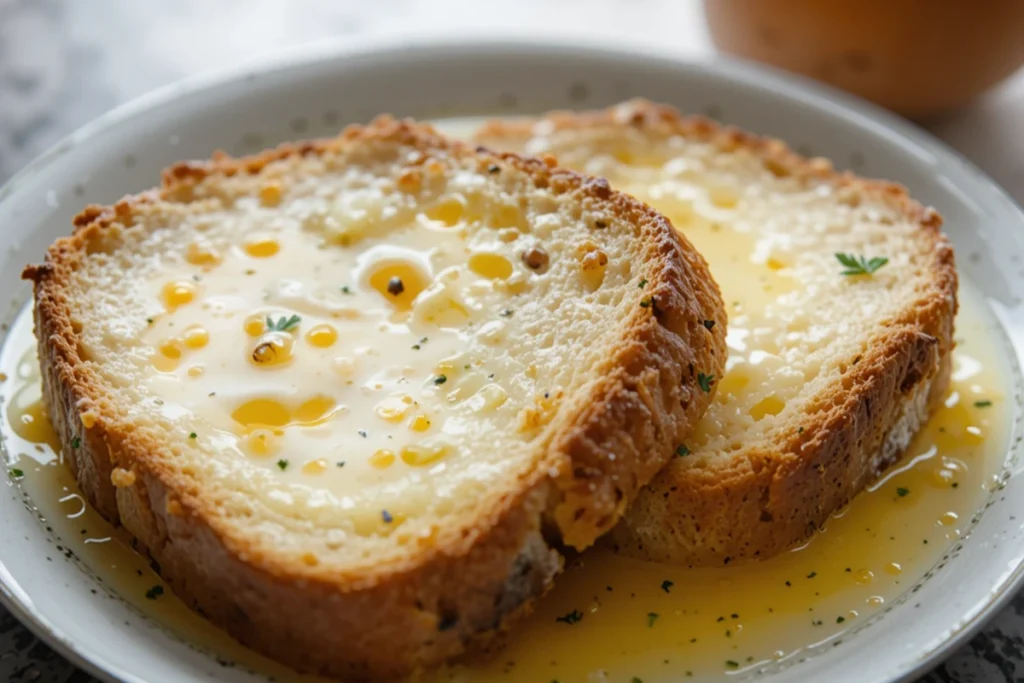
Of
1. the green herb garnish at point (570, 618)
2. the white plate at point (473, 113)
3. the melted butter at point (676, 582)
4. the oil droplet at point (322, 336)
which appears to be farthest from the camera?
the oil droplet at point (322, 336)

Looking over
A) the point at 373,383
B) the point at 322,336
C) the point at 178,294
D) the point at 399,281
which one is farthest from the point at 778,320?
the point at 178,294

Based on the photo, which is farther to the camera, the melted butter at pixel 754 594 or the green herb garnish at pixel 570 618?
the green herb garnish at pixel 570 618

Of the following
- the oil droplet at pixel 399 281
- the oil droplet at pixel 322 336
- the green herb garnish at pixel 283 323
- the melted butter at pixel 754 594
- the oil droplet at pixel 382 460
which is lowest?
the melted butter at pixel 754 594

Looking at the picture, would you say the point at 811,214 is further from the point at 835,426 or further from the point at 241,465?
the point at 241,465

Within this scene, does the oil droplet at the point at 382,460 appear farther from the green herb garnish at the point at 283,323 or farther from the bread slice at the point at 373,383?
the green herb garnish at the point at 283,323

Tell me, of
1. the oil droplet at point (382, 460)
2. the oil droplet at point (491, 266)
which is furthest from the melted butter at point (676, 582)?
the oil droplet at point (491, 266)

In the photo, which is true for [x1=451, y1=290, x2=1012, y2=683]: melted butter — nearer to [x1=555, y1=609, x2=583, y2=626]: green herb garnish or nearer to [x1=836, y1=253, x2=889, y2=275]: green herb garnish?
[x1=555, y1=609, x2=583, y2=626]: green herb garnish

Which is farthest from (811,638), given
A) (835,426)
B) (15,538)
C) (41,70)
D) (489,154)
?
(41,70)
